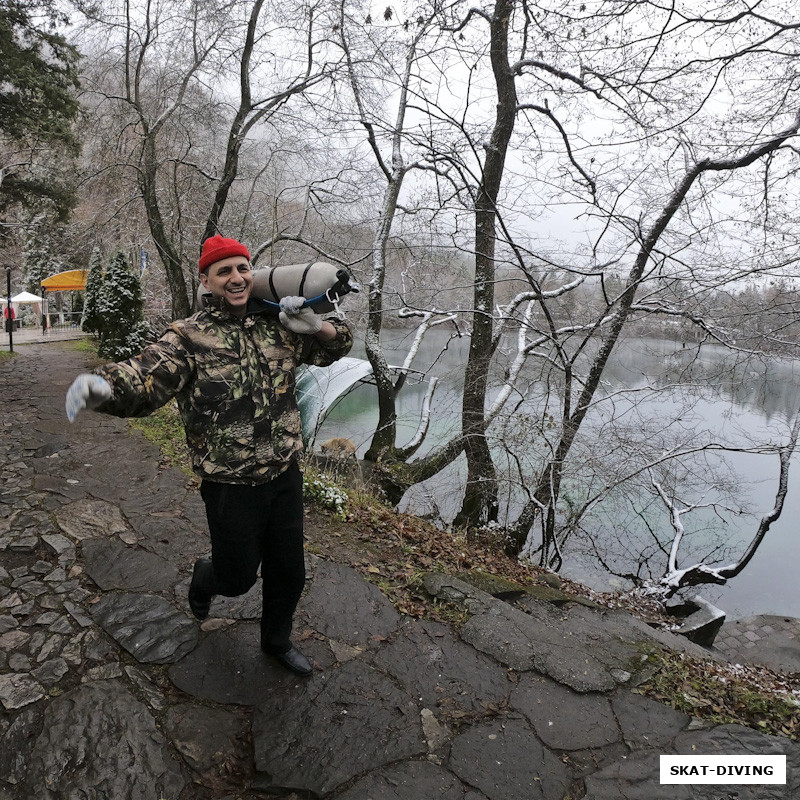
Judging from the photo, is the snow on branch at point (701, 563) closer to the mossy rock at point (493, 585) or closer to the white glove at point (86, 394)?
the mossy rock at point (493, 585)

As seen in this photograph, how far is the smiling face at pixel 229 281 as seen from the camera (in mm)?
2035

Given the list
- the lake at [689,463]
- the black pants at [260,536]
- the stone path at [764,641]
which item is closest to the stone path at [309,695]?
the black pants at [260,536]

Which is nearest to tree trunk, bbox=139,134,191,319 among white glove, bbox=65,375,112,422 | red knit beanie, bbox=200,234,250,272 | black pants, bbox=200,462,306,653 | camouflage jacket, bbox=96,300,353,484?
red knit beanie, bbox=200,234,250,272

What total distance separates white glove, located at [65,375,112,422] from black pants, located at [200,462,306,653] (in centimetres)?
56

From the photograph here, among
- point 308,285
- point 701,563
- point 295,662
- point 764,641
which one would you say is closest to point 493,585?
point 295,662

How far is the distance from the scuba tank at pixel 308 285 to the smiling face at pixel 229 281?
0.07 m

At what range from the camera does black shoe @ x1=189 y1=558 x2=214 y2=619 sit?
7.74ft

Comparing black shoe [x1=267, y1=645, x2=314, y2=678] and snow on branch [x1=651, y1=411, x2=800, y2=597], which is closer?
black shoe [x1=267, y1=645, x2=314, y2=678]

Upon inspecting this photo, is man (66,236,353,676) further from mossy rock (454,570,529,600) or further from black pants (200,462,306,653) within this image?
mossy rock (454,570,529,600)

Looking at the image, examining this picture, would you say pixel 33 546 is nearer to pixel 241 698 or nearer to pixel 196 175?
pixel 241 698

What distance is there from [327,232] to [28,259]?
26952 mm

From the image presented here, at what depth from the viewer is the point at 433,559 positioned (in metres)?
4.14

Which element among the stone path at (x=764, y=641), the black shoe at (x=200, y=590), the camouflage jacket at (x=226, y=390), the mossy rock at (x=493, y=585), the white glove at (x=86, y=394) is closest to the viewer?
the white glove at (x=86, y=394)

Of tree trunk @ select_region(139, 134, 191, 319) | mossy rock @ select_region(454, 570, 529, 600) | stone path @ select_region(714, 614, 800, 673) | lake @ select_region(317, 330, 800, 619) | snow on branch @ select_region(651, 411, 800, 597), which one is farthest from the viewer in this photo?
tree trunk @ select_region(139, 134, 191, 319)
